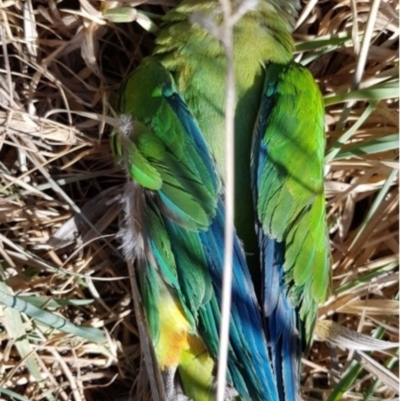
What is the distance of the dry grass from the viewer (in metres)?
2.15

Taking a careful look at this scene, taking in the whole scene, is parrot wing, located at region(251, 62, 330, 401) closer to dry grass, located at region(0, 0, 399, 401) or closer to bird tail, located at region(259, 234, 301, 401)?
bird tail, located at region(259, 234, 301, 401)

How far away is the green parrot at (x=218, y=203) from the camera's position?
5.99 feet

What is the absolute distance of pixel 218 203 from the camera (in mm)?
1836

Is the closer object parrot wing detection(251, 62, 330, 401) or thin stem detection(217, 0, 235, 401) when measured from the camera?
thin stem detection(217, 0, 235, 401)

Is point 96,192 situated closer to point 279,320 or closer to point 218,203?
point 218,203

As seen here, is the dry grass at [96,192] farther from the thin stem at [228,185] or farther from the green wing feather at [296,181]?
the thin stem at [228,185]

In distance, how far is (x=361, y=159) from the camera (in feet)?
7.43

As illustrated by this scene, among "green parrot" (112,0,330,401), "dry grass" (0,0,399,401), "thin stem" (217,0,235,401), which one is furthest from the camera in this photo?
"dry grass" (0,0,399,401)

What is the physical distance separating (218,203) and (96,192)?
25.3 inches

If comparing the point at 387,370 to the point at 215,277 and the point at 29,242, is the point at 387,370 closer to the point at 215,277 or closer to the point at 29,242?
the point at 215,277

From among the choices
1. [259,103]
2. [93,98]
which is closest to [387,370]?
[259,103]

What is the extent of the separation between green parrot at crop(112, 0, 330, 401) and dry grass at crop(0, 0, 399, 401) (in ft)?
0.80

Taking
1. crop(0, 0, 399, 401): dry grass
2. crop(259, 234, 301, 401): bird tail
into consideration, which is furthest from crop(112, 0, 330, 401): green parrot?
crop(0, 0, 399, 401): dry grass

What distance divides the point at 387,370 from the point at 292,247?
61 centimetres
